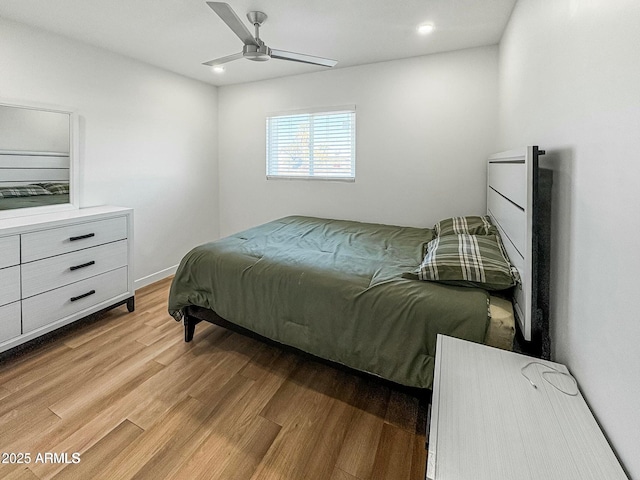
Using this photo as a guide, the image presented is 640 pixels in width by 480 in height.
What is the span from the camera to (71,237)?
2.41 metres

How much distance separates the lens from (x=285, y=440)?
61.4 inches

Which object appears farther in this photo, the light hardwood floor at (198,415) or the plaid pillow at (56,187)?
the plaid pillow at (56,187)

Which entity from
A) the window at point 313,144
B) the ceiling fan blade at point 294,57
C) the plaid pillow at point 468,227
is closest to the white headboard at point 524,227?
the plaid pillow at point 468,227

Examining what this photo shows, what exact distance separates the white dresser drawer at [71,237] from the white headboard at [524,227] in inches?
118

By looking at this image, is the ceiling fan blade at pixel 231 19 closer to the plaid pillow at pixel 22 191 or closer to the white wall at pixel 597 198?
the white wall at pixel 597 198

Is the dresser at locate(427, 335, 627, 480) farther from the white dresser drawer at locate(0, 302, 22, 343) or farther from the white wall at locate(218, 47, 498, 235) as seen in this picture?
the white dresser drawer at locate(0, 302, 22, 343)

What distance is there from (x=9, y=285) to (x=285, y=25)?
2.74 metres

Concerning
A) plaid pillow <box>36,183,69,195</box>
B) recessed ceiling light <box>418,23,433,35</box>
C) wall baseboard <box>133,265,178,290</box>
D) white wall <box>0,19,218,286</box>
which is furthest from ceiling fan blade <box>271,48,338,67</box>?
wall baseboard <box>133,265,178,290</box>

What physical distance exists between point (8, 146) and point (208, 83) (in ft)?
8.11

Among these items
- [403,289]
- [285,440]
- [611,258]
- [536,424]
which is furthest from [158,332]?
[611,258]

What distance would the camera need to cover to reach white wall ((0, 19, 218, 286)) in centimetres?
254

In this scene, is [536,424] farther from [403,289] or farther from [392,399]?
[392,399]

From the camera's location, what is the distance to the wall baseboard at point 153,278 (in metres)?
3.51

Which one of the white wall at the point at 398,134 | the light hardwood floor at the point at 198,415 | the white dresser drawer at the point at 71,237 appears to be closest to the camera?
the light hardwood floor at the point at 198,415
